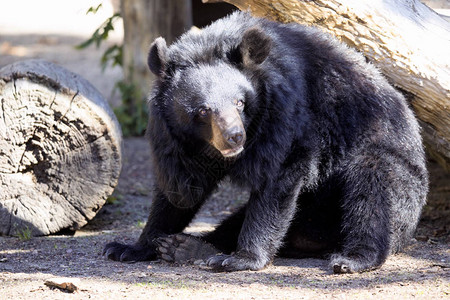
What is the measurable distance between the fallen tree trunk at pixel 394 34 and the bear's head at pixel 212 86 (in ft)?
3.11

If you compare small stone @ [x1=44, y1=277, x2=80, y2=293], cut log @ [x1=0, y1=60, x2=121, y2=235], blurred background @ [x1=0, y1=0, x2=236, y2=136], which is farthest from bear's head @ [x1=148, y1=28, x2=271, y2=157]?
blurred background @ [x1=0, y1=0, x2=236, y2=136]

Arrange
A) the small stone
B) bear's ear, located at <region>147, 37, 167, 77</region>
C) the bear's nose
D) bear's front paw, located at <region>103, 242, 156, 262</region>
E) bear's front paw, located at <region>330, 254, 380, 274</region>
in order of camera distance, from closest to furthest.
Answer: the small stone → the bear's nose → bear's front paw, located at <region>330, 254, 380, 274</region> → bear's ear, located at <region>147, 37, 167, 77</region> → bear's front paw, located at <region>103, 242, 156, 262</region>

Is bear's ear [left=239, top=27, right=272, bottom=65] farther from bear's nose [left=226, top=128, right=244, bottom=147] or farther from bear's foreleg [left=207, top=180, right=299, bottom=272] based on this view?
bear's foreleg [left=207, top=180, right=299, bottom=272]

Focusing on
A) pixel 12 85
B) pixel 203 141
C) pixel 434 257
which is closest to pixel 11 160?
pixel 12 85

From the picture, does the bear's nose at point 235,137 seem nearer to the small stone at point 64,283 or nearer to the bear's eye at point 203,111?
the bear's eye at point 203,111

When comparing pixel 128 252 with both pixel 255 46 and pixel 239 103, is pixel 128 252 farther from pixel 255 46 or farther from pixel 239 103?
pixel 255 46

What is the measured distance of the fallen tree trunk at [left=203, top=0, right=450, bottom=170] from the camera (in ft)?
16.9

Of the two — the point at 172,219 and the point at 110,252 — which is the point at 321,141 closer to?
the point at 172,219

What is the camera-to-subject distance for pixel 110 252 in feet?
16.2

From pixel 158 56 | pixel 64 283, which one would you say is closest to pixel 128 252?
pixel 64 283

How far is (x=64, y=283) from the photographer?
3.88m

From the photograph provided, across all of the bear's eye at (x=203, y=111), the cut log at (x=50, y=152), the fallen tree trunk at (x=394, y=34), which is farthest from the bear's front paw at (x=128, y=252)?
the fallen tree trunk at (x=394, y=34)

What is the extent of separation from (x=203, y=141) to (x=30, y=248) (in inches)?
74.4

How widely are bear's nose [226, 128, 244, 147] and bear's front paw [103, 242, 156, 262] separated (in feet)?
4.20
